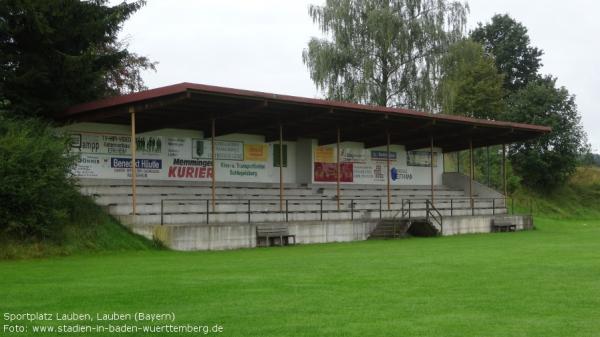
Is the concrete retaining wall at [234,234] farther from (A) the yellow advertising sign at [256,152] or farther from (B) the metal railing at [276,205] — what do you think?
(A) the yellow advertising sign at [256,152]

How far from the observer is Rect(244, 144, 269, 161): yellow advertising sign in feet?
104

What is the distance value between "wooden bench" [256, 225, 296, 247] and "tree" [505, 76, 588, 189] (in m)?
28.7

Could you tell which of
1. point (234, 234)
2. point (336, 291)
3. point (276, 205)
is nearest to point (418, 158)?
point (276, 205)

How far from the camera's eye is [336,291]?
1130 centimetres

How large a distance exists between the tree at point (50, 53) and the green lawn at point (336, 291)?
7.44 metres

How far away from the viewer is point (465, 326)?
27.4ft

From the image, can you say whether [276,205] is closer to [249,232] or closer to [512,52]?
[249,232]

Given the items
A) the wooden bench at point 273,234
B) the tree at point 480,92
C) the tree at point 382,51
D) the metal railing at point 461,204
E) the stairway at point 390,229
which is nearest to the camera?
the wooden bench at point 273,234

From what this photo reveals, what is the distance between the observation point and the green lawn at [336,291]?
853cm

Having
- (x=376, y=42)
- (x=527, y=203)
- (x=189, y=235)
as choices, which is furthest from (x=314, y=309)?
(x=527, y=203)

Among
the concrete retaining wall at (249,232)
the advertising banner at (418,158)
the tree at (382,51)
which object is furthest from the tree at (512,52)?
the concrete retaining wall at (249,232)

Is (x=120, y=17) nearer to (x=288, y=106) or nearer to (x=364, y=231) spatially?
(x=288, y=106)

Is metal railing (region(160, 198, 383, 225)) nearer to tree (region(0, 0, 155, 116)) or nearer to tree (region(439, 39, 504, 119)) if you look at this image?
tree (region(0, 0, 155, 116))

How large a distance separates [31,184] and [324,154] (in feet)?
56.9
